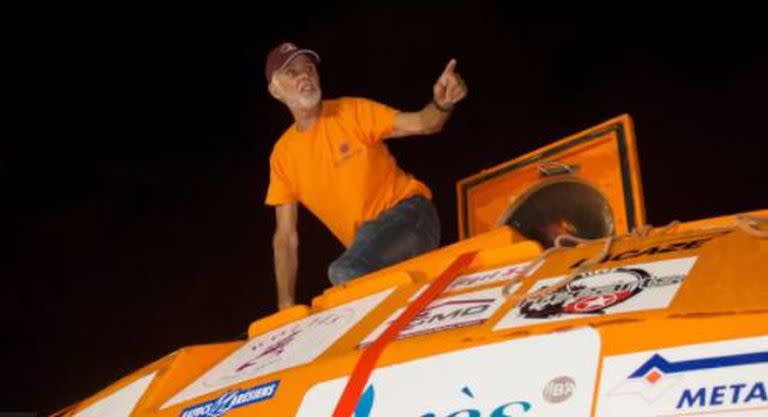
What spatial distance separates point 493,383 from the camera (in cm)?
72

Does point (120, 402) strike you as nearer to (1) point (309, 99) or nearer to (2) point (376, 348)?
(2) point (376, 348)

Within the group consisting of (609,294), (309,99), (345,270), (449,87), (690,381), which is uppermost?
(309,99)

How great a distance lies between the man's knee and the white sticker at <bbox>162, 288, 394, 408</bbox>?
551mm

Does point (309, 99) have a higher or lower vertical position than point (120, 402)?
higher

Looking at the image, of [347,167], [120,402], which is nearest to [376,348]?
[120,402]

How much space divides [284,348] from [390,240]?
836 mm

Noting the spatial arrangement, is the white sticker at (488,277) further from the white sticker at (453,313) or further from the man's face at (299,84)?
the man's face at (299,84)

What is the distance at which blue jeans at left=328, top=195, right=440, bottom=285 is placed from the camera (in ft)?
5.77

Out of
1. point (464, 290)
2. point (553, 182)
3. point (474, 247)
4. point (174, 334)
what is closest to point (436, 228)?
point (553, 182)

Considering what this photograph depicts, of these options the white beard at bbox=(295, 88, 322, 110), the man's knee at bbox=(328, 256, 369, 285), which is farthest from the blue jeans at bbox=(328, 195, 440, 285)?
the white beard at bbox=(295, 88, 322, 110)

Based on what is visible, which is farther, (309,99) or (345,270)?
(309,99)

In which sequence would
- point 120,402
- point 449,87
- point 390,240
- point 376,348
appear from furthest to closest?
point 390,240 < point 449,87 < point 120,402 < point 376,348

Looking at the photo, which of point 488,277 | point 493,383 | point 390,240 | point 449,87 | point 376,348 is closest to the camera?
point 493,383

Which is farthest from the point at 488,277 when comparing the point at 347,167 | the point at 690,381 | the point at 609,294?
the point at 347,167
